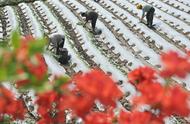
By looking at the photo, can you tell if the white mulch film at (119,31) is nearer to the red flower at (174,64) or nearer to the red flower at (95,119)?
the red flower at (95,119)

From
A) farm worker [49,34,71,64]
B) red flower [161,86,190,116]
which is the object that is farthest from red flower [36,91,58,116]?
farm worker [49,34,71,64]

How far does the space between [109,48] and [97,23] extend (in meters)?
2.18

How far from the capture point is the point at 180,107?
1888 millimetres

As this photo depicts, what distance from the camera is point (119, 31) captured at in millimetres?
13156

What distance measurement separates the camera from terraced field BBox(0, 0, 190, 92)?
1077 centimetres

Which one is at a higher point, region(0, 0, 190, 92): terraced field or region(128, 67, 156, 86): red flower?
region(128, 67, 156, 86): red flower

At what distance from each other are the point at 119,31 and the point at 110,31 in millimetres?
246

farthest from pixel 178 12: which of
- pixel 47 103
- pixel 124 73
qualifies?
pixel 47 103

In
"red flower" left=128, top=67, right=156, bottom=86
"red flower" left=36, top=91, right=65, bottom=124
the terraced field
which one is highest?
"red flower" left=128, top=67, right=156, bottom=86

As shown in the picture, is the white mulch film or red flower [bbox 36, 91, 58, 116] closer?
red flower [bbox 36, 91, 58, 116]

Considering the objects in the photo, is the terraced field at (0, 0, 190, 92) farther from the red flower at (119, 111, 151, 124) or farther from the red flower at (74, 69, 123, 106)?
the red flower at (74, 69, 123, 106)

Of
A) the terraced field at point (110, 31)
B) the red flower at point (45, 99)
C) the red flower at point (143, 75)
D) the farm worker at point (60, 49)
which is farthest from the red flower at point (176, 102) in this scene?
the farm worker at point (60, 49)

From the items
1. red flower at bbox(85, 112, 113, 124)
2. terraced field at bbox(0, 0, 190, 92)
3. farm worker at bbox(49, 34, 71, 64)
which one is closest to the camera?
red flower at bbox(85, 112, 113, 124)

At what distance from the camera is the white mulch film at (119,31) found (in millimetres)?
10594
